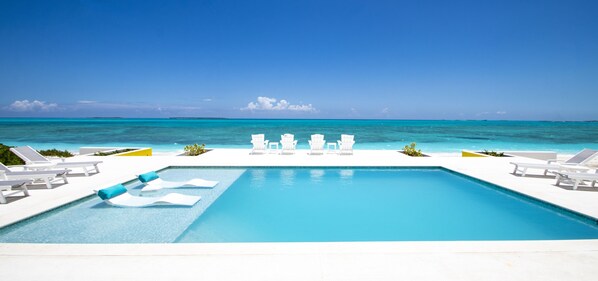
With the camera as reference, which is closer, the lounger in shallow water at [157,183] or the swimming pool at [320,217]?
the swimming pool at [320,217]

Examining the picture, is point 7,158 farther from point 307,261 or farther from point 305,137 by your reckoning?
point 305,137

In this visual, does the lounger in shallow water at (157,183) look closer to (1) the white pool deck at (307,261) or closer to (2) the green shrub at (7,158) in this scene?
(1) the white pool deck at (307,261)

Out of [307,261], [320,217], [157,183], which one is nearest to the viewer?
[307,261]

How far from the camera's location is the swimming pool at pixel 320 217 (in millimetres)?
4125

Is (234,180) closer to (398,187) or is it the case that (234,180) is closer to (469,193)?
(398,187)

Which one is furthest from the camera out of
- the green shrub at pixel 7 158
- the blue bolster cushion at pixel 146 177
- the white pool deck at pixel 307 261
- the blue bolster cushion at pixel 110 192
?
the green shrub at pixel 7 158

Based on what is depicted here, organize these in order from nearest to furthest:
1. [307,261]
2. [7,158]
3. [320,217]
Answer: [307,261] < [320,217] < [7,158]

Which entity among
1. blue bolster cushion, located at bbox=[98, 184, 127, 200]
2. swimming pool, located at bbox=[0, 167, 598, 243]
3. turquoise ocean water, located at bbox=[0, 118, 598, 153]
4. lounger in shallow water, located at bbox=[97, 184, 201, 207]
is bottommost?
turquoise ocean water, located at bbox=[0, 118, 598, 153]

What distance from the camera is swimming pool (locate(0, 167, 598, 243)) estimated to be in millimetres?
4125

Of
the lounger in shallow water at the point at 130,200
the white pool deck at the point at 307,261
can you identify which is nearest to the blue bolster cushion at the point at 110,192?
the lounger in shallow water at the point at 130,200

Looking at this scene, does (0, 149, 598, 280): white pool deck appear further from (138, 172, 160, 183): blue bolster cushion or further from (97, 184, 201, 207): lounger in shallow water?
(138, 172, 160, 183): blue bolster cushion

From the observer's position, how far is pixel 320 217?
5.05 metres

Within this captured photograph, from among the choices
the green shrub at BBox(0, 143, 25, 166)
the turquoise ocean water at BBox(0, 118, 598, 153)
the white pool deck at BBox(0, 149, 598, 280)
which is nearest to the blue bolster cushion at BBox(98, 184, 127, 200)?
the white pool deck at BBox(0, 149, 598, 280)

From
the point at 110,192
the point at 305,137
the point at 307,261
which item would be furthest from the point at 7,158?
the point at 305,137
